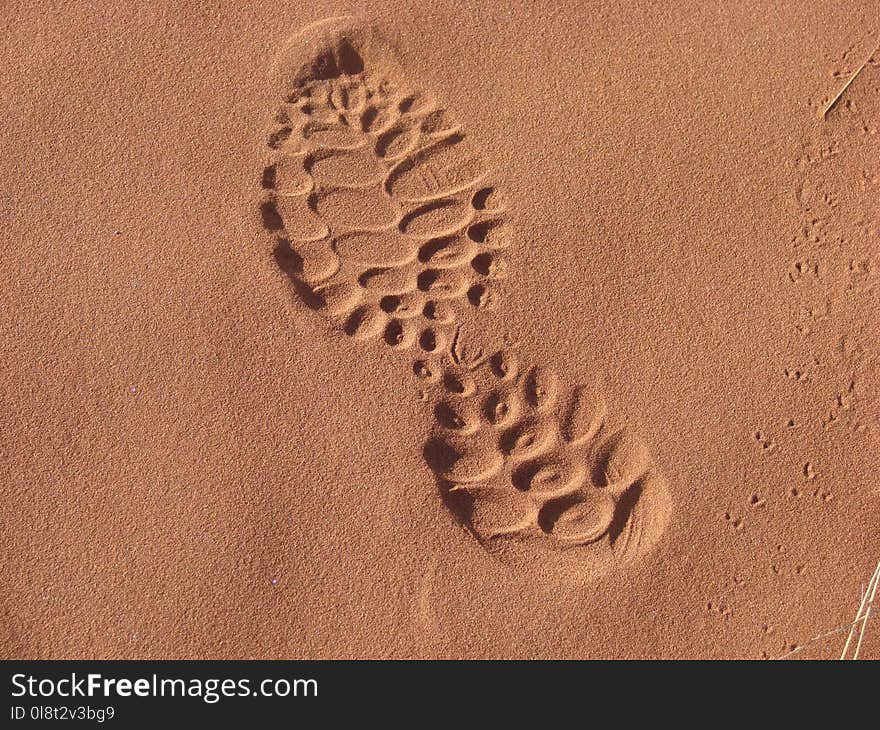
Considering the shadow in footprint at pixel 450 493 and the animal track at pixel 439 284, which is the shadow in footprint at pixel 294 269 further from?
the shadow in footprint at pixel 450 493

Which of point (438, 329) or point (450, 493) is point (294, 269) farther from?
point (450, 493)

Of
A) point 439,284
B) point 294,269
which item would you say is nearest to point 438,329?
point 439,284

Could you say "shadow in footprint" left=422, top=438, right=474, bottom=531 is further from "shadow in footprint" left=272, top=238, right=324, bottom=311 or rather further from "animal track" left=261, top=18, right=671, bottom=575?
"shadow in footprint" left=272, top=238, right=324, bottom=311

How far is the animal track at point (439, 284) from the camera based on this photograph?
7.11 ft

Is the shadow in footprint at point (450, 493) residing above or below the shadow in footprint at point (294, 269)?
below

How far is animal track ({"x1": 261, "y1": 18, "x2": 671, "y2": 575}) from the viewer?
217 centimetres

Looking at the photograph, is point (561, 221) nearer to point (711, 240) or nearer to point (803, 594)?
point (711, 240)

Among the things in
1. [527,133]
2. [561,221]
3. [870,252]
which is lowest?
[870,252]

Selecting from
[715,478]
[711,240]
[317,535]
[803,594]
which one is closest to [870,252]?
[711,240]

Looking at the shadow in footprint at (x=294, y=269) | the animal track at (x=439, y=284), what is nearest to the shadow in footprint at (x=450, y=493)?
the animal track at (x=439, y=284)

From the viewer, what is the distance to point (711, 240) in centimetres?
227

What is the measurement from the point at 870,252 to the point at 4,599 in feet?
9.26

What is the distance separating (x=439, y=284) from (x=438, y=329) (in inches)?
5.4

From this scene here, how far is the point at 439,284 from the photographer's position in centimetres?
222
